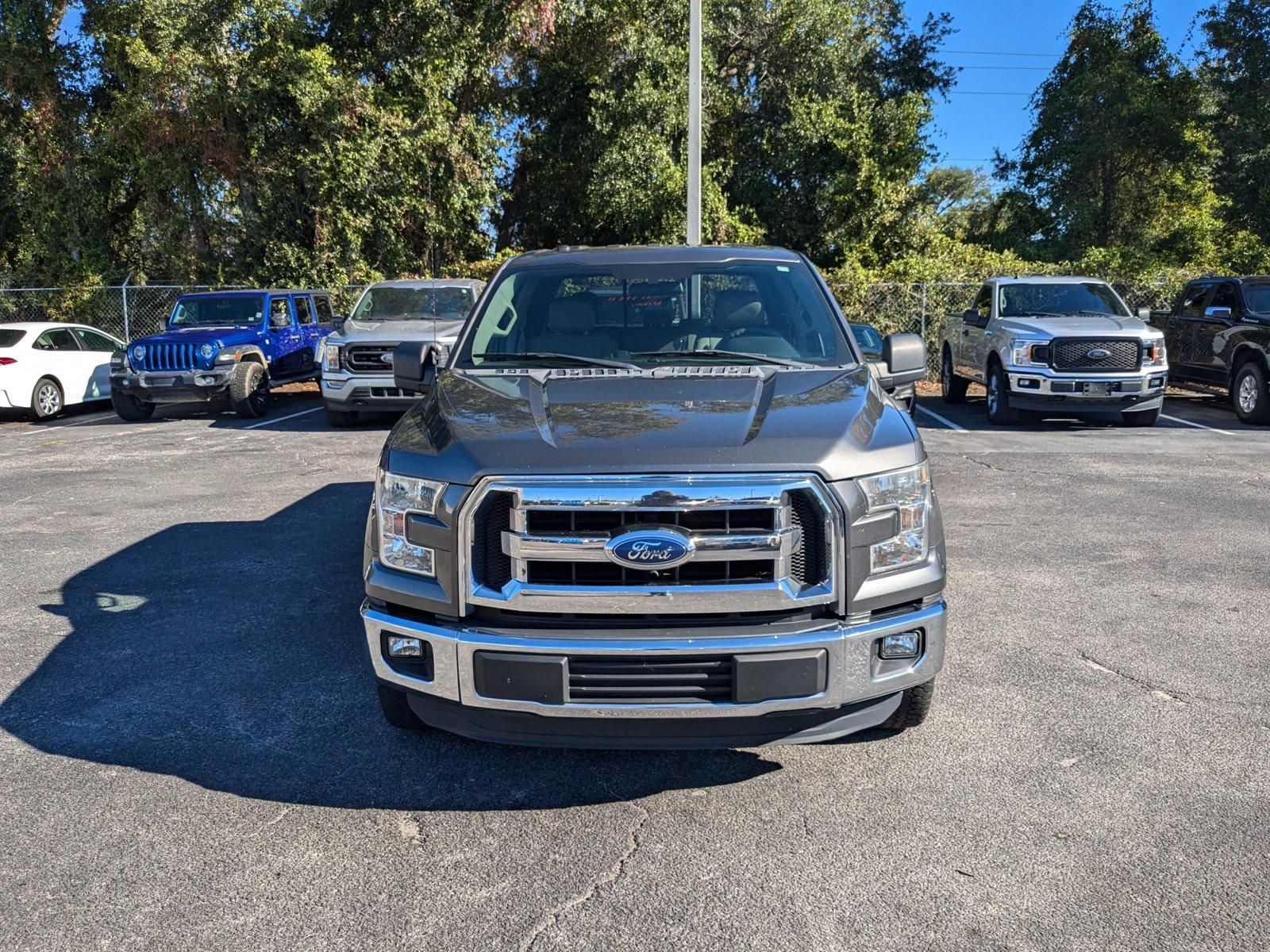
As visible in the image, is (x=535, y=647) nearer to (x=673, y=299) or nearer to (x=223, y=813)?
(x=223, y=813)

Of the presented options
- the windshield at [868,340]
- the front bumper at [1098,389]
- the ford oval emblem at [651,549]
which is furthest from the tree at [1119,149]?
the ford oval emblem at [651,549]

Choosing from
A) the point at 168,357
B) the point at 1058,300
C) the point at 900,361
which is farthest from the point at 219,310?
the point at 900,361

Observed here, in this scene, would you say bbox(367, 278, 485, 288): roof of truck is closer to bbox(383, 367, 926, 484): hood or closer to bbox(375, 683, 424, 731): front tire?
bbox(383, 367, 926, 484): hood

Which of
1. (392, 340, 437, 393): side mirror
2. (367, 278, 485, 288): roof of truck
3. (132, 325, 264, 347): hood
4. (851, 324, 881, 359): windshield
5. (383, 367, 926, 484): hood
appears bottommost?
(383, 367, 926, 484): hood

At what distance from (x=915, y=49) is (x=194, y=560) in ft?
85.5

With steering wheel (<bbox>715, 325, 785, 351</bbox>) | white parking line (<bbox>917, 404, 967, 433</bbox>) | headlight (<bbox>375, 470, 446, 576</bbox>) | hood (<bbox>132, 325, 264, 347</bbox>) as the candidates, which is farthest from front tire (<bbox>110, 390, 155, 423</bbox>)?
headlight (<bbox>375, 470, 446, 576</bbox>)

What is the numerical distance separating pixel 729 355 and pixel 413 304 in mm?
10802

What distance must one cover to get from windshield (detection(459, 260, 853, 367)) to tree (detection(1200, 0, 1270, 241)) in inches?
1003

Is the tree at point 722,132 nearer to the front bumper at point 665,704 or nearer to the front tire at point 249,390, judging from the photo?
A: the front tire at point 249,390

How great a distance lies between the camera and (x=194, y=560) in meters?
6.88

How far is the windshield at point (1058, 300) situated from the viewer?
1404cm

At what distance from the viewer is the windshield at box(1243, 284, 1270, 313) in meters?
13.9

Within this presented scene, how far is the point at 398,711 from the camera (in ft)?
12.9

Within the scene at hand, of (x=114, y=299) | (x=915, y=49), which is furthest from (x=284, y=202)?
(x=915, y=49)
